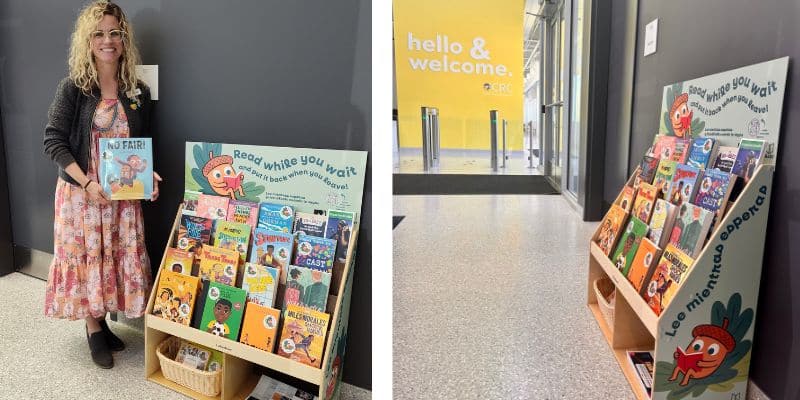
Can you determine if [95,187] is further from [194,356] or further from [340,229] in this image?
[340,229]

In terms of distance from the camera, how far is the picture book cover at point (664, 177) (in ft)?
5.83

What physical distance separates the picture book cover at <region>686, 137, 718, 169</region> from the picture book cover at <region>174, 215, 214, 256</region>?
1648mm

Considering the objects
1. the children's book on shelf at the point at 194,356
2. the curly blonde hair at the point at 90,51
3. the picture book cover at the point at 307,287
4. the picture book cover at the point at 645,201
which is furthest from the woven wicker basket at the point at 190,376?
the picture book cover at the point at 645,201

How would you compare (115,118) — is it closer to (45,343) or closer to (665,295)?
(45,343)

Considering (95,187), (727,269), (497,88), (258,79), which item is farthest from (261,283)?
(497,88)

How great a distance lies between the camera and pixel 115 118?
1768mm

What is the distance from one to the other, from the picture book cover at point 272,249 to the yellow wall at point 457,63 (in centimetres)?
549

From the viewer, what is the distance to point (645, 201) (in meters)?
1.85

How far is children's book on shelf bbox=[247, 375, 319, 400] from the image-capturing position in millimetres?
1582

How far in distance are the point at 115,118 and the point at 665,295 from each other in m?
1.91

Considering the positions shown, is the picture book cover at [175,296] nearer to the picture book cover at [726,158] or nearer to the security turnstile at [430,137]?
the picture book cover at [726,158]

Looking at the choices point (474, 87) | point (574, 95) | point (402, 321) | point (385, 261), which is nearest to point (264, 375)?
point (402, 321)

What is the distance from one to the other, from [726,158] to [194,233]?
173cm

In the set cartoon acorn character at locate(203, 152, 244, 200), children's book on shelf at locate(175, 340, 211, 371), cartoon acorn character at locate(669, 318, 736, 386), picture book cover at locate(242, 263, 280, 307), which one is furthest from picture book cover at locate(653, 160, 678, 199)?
children's book on shelf at locate(175, 340, 211, 371)
